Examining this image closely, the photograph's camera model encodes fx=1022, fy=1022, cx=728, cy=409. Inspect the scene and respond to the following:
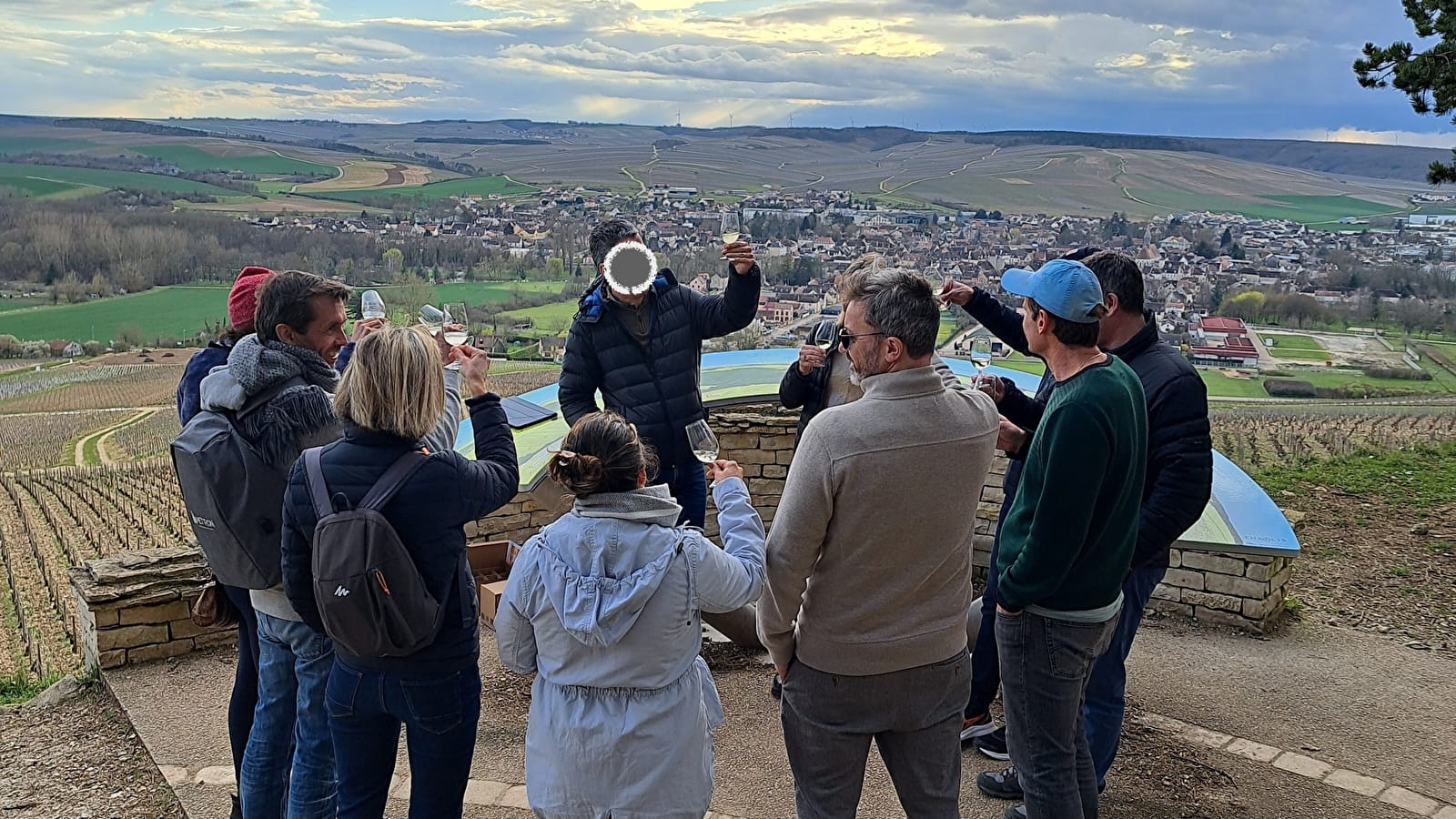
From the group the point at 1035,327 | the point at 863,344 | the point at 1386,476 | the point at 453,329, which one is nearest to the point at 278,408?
the point at 453,329

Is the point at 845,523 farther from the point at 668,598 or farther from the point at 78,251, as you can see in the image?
the point at 78,251

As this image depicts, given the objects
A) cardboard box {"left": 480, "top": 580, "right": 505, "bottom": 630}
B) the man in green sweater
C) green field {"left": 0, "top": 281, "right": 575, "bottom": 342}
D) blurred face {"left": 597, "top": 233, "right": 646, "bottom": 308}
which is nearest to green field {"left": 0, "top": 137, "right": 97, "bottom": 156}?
green field {"left": 0, "top": 281, "right": 575, "bottom": 342}

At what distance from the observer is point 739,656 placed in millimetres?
4688

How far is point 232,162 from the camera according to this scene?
84750 millimetres

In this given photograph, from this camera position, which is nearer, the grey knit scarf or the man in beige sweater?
the man in beige sweater

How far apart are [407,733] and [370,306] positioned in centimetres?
128

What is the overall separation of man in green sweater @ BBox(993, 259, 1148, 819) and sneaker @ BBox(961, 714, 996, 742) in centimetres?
108

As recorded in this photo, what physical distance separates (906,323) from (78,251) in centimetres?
7364

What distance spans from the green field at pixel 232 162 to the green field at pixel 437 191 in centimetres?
1265

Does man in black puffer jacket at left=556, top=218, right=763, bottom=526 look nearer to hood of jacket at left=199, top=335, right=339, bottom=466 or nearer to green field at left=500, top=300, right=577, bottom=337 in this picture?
hood of jacket at left=199, top=335, right=339, bottom=466

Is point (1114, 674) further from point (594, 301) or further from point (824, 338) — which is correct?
point (594, 301)

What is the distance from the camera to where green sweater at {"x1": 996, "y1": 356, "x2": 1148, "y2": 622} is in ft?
7.89

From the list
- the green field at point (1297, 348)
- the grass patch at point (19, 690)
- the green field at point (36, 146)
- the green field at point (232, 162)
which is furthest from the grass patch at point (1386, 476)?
the green field at point (36, 146)

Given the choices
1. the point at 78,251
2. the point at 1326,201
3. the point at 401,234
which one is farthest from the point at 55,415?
the point at 1326,201
